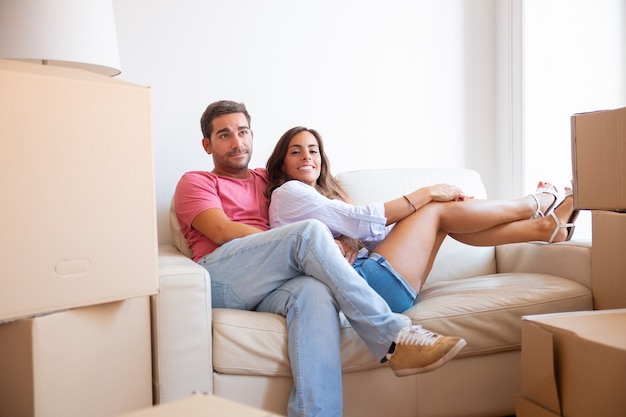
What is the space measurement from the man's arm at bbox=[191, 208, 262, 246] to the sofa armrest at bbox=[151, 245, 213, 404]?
341mm

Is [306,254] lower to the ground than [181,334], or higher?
higher

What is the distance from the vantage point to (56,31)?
1.86 meters

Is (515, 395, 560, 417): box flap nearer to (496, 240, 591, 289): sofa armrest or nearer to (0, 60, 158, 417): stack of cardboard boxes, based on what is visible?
(496, 240, 591, 289): sofa armrest

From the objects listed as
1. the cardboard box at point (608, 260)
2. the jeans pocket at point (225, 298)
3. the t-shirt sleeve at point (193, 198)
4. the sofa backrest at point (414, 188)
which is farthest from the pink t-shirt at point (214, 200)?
the cardboard box at point (608, 260)

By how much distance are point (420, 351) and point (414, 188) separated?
979mm

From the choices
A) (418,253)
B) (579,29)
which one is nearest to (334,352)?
(418,253)

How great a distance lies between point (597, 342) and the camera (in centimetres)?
136

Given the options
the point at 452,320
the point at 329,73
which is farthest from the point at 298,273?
the point at 329,73

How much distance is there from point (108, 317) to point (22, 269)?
0.28 m

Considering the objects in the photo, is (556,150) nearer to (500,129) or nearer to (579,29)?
(500,129)

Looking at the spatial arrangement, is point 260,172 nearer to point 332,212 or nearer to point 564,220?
point 332,212

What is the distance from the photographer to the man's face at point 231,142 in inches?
88.1

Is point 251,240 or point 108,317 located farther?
point 251,240

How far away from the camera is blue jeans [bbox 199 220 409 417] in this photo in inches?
65.3
